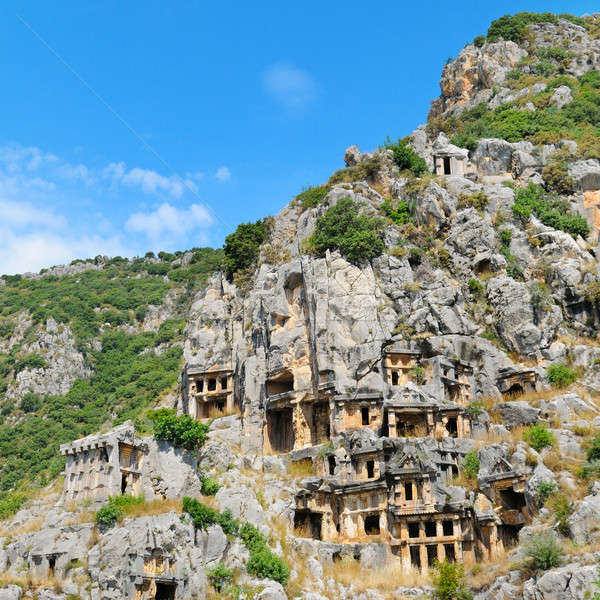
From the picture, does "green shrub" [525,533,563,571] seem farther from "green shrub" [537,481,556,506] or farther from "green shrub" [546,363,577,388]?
"green shrub" [546,363,577,388]

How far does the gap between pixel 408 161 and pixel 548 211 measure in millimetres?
14740

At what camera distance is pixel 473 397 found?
164 ft

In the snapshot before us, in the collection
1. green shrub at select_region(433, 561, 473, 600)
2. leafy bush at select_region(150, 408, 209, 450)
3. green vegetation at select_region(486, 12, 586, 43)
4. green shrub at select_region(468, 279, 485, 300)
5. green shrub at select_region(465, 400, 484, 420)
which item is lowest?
green shrub at select_region(433, 561, 473, 600)

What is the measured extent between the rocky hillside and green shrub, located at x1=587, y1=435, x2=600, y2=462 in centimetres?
23

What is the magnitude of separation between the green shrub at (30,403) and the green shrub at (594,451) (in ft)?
222

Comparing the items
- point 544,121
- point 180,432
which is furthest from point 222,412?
point 544,121

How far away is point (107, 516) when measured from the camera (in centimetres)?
3841

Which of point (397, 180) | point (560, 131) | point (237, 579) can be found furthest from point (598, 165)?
point (237, 579)

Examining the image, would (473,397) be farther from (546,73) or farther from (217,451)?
(546,73)

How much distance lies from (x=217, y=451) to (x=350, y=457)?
833 cm

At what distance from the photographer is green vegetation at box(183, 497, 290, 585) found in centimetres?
3775

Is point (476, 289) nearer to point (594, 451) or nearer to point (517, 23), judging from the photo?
point (594, 451)

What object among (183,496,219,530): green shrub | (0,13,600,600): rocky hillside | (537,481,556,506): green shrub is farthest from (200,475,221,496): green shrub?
(537,481,556,506): green shrub

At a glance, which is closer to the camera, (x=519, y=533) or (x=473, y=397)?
(x=519, y=533)
